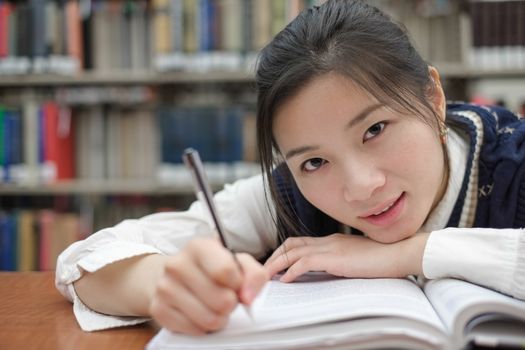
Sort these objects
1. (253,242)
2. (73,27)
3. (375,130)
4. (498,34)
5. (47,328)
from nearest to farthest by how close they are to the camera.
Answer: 1. (47,328)
2. (375,130)
3. (253,242)
4. (498,34)
5. (73,27)

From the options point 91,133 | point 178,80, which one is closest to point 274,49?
point 178,80

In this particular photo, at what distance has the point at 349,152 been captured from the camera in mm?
734

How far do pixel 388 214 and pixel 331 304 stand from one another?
247mm

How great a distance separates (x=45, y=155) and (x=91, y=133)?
0.62ft

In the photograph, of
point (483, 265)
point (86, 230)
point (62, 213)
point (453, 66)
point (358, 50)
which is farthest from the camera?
point (62, 213)

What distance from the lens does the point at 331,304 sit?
1.83ft

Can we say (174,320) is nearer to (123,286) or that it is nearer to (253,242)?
(123,286)

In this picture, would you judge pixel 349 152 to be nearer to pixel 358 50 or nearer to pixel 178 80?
pixel 358 50

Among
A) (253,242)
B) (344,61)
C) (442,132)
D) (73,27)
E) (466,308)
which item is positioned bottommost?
(253,242)

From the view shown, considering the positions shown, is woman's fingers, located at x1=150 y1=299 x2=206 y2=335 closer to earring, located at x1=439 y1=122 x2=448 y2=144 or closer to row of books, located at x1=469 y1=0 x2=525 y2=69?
earring, located at x1=439 y1=122 x2=448 y2=144

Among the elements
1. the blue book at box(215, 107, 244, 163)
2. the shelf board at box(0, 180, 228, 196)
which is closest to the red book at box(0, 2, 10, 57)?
the shelf board at box(0, 180, 228, 196)

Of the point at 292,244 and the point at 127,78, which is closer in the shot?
the point at 292,244

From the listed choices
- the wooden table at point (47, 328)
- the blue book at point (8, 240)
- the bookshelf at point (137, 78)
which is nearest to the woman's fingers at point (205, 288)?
the wooden table at point (47, 328)

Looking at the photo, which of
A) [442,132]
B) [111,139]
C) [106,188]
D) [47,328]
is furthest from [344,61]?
[111,139]
